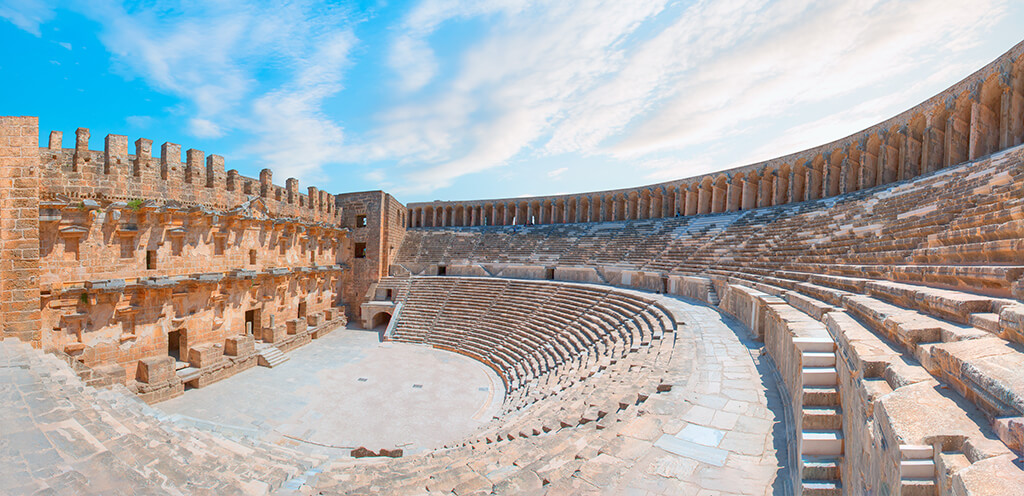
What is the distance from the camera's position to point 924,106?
1516 centimetres

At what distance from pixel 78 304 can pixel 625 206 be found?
28272 mm

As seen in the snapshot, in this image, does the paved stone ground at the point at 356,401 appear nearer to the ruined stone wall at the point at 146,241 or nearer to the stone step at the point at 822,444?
the ruined stone wall at the point at 146,241

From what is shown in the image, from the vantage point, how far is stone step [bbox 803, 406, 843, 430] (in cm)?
395

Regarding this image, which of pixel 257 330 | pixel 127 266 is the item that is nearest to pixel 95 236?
pixel 127 266

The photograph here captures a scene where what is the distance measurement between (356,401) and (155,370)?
6.16 metres

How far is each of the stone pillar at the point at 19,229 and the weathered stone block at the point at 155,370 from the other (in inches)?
105

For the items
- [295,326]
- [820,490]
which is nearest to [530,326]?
[295,326]

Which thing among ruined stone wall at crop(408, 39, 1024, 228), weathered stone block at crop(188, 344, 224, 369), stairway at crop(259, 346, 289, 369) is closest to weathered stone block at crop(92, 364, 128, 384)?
weathered stone block at crop(188, 344, 224, 369)

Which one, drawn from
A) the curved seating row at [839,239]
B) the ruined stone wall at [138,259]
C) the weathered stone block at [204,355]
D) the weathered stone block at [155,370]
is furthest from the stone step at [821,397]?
the weathered stone block at [204,355]

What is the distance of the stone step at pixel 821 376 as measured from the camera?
4387 millimetres

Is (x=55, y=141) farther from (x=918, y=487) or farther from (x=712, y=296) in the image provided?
(x=712, y=296)

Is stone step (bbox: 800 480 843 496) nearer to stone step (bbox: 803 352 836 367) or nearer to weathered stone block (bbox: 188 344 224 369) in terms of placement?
stone step (bbox: 803 352 836 367)

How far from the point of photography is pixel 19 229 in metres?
10.1

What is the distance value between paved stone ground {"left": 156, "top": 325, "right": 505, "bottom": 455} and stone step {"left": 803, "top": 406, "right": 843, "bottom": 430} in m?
7.77
